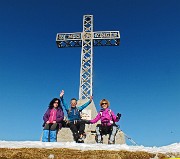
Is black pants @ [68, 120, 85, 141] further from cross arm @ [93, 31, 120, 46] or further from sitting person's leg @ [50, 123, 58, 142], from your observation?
cross arm @ [93, 31, 120, 46]

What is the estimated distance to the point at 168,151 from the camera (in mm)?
7227

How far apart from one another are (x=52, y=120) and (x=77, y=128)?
2.79 feet

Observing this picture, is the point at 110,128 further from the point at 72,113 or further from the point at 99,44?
the point at 99,44

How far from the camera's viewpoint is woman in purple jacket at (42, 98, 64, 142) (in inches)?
399

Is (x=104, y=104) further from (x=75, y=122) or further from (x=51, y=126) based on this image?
(x=51, y=126)

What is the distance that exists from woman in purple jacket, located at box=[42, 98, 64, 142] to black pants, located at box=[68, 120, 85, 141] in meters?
0.45

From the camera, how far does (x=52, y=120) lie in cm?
1023

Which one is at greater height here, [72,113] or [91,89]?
[91,89]

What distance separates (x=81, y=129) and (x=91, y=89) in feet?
29.8

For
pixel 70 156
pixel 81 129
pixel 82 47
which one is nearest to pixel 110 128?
pixel 81 129

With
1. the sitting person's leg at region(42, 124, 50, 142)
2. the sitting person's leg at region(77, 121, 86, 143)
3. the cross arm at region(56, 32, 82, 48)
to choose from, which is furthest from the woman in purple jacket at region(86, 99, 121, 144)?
the cross arm at region(56, 32, 82, 48)

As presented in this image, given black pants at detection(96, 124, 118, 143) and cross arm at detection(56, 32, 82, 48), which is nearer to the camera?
black pants at detection(96, 124, 118, 143)

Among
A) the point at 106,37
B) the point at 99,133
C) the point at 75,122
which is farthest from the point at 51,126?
the point at 106,37

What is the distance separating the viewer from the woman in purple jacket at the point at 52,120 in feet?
33.2
